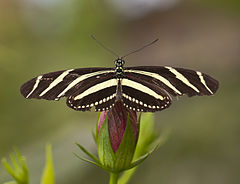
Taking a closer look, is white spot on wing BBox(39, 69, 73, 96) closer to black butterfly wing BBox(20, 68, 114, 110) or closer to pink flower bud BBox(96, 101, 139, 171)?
black butterfly wing BBox(20, 68, 114, 110)

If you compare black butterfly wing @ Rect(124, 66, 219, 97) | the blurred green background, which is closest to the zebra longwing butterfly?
black butterfly wing @ Rect(124, 66, 219, 97)

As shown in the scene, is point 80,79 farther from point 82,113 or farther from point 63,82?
point 82,113

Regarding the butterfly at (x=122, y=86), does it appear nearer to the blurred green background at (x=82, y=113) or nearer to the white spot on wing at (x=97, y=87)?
the white spot on wing at (x=97, y=87)

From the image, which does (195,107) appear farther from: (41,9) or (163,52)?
(163,52)

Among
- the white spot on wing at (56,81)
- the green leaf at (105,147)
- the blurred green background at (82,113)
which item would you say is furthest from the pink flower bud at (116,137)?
the blurred green background at (82,113)

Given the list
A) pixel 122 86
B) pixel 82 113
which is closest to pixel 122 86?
pixel 122 86

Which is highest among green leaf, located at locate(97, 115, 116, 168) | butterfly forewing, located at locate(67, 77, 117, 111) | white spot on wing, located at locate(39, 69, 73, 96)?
white spot on wing, located at locate(39, 69, 73, 96)

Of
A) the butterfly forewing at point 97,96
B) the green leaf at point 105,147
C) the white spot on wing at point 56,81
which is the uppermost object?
the white spot on wing at point 56,81

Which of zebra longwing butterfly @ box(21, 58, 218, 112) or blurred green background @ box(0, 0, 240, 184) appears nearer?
zebra longwing butterfly @ box(21, 58, 218, 112)
